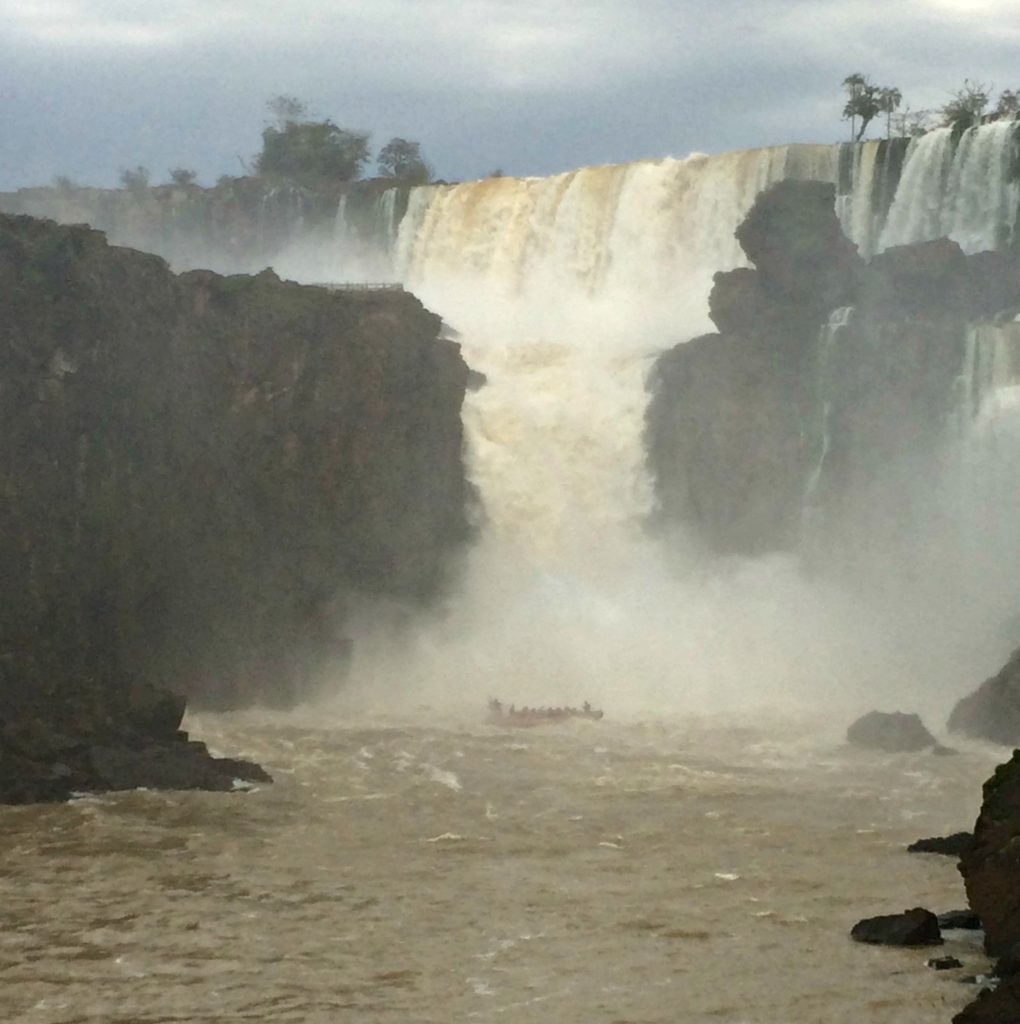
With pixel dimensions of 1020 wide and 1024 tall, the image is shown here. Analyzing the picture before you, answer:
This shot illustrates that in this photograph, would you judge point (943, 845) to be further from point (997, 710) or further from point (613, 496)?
point (613, 496)

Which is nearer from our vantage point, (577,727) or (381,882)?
(381,882)

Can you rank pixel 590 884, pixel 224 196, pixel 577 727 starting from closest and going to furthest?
pixel 590 884, pixel 577 727, pixel 224 196

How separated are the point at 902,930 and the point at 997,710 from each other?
→ 1686cm

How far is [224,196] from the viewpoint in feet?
275

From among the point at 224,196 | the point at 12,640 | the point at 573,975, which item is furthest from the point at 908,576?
the point at 224,196

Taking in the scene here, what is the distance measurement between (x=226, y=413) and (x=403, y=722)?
31.5 ft

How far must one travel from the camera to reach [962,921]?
24562mm

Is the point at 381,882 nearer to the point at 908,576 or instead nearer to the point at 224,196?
the point at 908,576

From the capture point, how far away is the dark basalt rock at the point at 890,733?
3853 centimetres

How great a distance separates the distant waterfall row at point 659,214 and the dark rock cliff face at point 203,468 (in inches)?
530

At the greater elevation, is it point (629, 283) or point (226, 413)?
point (629, 283)

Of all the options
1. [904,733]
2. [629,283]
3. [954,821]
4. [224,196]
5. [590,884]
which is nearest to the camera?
[590,884]

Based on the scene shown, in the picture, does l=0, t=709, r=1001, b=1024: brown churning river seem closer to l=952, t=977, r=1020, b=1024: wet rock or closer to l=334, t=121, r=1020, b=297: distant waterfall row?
l=952, t=977, r=1020, b=1024: wet rock

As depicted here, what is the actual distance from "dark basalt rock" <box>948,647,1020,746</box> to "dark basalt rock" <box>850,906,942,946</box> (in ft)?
51.5
